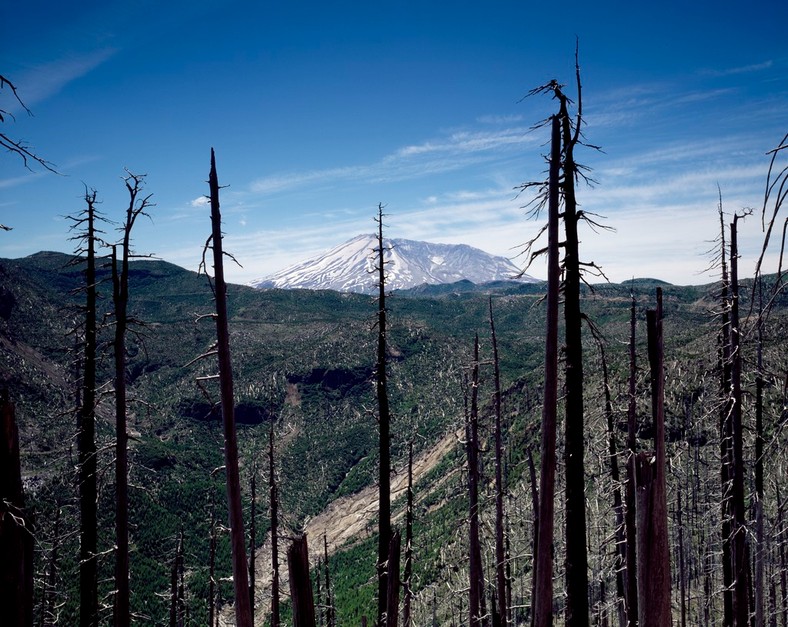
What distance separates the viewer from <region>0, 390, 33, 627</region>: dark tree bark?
377cm

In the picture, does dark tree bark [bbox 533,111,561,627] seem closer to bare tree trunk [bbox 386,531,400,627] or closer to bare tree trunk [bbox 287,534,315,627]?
bare tree trunk [bbox 386,531,400,627]

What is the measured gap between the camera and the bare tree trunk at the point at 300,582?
4336mm

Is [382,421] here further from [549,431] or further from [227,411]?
[549,431]

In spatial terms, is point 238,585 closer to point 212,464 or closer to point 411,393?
point 212,464

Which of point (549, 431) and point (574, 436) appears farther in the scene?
point (574, 436)

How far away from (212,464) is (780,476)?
80550 mm

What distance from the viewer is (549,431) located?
758 cm

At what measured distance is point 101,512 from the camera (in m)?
57.4

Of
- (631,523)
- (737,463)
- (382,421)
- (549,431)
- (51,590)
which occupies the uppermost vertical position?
(549,431)

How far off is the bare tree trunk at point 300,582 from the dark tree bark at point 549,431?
12.6 ft

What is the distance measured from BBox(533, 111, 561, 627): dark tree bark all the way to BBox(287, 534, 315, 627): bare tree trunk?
3841 mm

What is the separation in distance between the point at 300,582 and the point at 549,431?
4.38 meters

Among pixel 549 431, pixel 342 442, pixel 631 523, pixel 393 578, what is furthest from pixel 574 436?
pixel 342 442

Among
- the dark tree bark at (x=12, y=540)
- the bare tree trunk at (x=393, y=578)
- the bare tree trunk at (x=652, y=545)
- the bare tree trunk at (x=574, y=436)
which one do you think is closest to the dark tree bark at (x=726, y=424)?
the bare tree trunk at (x=574, y=436)
